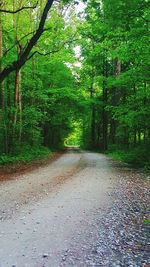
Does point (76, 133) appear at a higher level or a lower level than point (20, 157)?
higher

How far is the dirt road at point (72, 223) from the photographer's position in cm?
452

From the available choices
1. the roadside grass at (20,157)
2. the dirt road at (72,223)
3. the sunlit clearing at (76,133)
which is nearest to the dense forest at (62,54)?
the roadside grass at (20,157)

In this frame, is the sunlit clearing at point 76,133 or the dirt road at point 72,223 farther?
the sunlit clearing at point 76,133

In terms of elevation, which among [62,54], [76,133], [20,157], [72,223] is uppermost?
[62,54]

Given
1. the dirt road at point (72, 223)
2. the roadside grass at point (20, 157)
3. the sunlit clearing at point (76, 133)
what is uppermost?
the sunlit clearing at point (76, 133)

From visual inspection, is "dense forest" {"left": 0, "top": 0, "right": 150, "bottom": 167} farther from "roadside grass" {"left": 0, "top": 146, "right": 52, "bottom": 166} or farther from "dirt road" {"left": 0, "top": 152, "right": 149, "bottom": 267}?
"dirt road" {"left": 0, "top": 152, "right": 149, "bottom": 267}

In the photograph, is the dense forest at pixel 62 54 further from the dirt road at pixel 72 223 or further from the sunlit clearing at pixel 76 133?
the sunlit clearing at pixel 76 133

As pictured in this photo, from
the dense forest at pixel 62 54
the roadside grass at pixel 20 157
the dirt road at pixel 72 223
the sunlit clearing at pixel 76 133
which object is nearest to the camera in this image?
the dirt road at pixel 72 223

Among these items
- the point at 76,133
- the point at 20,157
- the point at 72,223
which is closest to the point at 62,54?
the point at 20,157

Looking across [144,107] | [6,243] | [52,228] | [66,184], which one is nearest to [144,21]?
[144,107]

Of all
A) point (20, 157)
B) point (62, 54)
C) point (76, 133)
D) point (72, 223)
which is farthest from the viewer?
point (76, 133)

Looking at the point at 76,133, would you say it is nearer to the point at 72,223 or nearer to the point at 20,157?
the point at 20,157

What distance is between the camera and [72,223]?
617 centimetres

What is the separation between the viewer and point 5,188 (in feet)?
33.7
